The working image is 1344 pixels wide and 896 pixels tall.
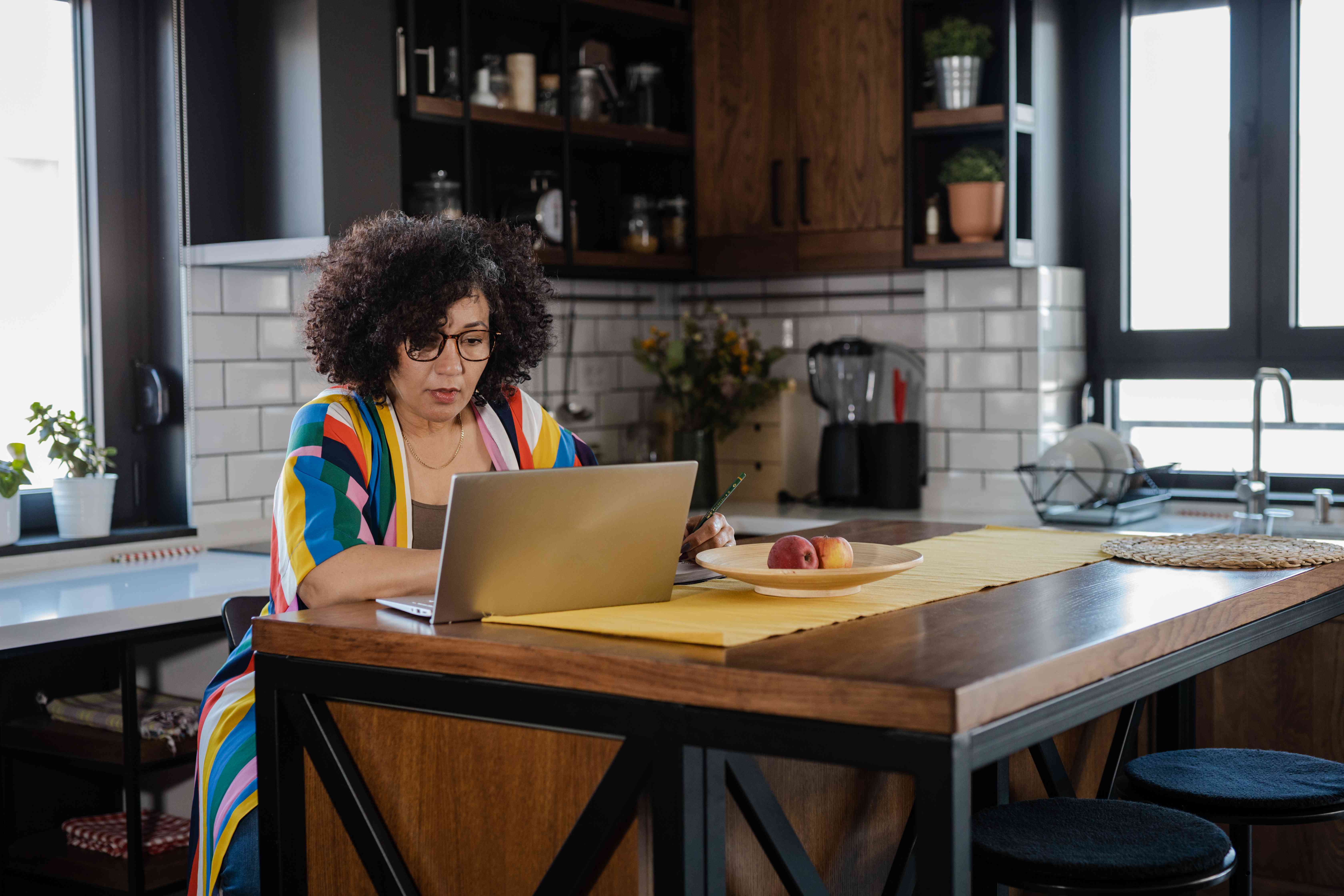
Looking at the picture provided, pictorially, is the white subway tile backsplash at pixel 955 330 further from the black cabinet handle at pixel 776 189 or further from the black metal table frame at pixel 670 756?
the black metal table frame at pixel 670 756

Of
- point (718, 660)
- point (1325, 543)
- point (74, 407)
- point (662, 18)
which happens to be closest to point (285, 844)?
point (718, 660)

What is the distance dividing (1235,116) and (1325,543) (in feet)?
6.51

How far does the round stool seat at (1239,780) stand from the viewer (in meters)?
1.88

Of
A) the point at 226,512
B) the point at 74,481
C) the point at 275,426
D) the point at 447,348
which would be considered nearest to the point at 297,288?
the point at 275,426

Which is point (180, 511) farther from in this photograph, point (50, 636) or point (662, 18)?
point (662, 18)

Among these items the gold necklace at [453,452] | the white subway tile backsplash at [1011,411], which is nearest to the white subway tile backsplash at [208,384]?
the gold necklace at [453,452]

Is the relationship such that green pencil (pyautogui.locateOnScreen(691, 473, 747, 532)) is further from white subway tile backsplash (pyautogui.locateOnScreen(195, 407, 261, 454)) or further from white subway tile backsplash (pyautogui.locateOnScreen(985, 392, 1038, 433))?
white subway tile backsplash (pyautogui.locateOnScreen(985, 392, 1038, 433))

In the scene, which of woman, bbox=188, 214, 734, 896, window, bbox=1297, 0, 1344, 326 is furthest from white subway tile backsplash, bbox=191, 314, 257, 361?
window, bbox=1297, 0, 1344, 326

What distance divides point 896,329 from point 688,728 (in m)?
3.06

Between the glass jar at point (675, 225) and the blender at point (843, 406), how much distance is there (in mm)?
518

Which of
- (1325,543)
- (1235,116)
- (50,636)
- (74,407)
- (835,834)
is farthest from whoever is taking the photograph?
(1235,116)

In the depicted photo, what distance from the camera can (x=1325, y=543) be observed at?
2244 millimetres

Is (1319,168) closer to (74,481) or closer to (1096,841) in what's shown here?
(1096,841)

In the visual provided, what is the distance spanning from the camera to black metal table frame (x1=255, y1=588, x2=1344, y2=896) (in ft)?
4.18
